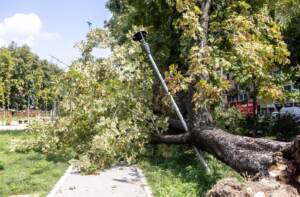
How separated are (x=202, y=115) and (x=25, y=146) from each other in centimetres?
603

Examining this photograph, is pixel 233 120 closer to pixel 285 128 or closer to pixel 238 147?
pixel 285 128

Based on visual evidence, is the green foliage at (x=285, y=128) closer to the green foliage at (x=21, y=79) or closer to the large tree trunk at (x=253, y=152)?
the large tree trunk at (x=253, y=152)

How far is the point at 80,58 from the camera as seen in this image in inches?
624

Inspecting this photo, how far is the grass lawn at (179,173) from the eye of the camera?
369 inches

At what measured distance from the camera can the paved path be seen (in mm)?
9445

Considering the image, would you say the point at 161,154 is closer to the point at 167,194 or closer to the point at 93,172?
the point at 93,172

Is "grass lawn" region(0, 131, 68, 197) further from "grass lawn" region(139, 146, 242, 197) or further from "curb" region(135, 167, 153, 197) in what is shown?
→ "grass lawn" region(139, 146, 242, 197)

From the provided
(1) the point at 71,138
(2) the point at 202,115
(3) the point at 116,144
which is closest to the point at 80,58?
(1) the point at 71,138

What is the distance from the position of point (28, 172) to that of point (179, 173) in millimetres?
3722

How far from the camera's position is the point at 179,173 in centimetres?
1146

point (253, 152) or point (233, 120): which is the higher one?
point (233, 120)

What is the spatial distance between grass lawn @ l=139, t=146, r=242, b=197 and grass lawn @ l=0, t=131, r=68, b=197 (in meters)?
2.16

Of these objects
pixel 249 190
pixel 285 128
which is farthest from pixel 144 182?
pixel 285 128

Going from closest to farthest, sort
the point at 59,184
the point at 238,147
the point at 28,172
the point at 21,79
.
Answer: the point at 238,147 < the point at 59,184 < the point at 28,172 < the point at 21,79
